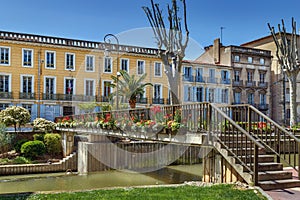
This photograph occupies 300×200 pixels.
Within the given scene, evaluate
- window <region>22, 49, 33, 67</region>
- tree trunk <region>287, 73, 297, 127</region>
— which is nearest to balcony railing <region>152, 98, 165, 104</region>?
window <region>22, 49, 33, 67</region>

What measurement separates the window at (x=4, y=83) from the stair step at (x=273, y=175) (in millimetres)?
28731

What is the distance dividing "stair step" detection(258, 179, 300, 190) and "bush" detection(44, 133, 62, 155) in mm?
18817

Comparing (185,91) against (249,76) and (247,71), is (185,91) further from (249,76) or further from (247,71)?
(249,76)

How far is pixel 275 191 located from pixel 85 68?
2997 cm

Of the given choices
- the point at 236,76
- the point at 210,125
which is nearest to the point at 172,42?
the point at 210,125

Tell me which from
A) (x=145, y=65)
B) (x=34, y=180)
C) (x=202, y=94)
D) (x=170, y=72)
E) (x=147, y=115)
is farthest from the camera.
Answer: (x=202, y=94)

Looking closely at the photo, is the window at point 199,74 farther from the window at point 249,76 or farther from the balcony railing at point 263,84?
the balcony railing at point 263,84

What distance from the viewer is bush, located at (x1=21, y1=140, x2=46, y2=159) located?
73.9 feet

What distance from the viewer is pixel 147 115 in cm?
1280

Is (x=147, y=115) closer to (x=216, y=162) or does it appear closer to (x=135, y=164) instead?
(x=216, y=162)

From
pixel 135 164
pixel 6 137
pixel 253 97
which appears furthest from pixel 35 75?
pixel 253 97

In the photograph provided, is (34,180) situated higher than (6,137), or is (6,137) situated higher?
(6,137)

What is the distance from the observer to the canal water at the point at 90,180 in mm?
16984

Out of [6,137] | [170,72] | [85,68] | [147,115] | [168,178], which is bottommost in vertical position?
[168,178]
